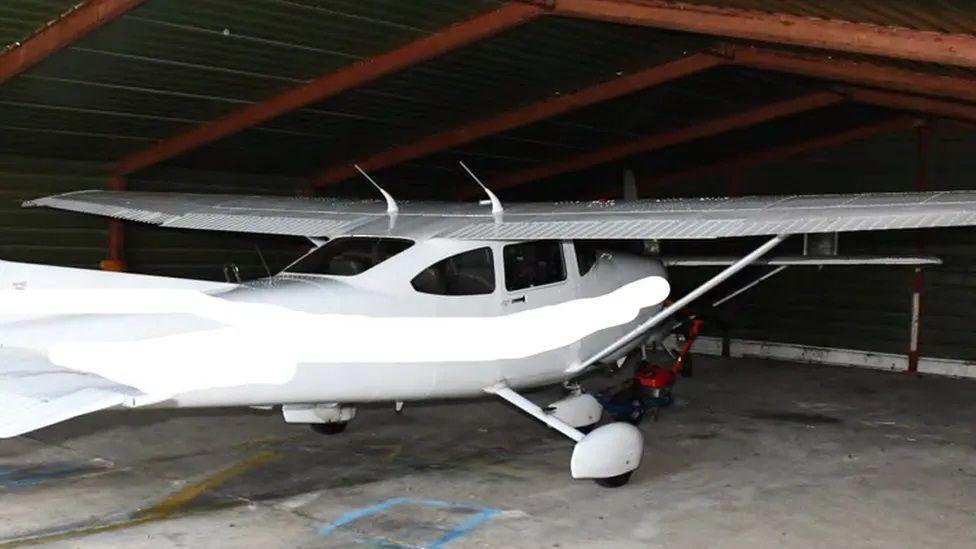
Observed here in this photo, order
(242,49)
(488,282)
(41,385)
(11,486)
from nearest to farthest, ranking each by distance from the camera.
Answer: (41,385) → (11,486) → (488,282) → (242,49)

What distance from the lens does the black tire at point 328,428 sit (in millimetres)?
9531

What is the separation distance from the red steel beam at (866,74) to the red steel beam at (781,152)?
4.79 meters

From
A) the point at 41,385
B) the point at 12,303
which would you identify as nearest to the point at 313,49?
the point at 12,303

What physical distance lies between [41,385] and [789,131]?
12.9m

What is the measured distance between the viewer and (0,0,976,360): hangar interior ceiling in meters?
9.03

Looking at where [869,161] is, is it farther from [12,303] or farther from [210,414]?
[12,303]

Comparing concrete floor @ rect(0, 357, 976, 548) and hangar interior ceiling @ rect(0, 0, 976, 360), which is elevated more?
hangar interior ceiling @ rect(0, 0, 976, 360)

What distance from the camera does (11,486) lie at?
7535 millimetres

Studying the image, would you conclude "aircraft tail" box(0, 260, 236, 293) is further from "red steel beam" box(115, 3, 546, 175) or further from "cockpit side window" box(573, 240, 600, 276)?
"red steel beam" box(115, 3, 546, 175)

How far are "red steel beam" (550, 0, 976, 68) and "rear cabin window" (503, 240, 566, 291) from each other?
2.12 metres

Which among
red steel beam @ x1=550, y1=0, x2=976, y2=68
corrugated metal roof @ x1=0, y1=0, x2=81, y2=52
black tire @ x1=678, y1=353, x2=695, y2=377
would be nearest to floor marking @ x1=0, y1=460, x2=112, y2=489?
corrugated metal roof @ x1=0, y1=0, x2=81, y2=52

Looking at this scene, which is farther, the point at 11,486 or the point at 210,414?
the point at 210,414

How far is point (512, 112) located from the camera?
13.6 meters

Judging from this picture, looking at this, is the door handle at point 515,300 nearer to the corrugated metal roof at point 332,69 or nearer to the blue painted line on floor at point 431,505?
the blue painted line on floor at point 431,505
